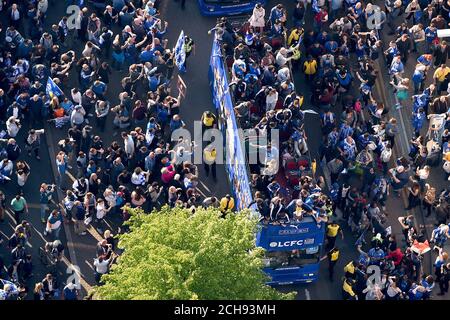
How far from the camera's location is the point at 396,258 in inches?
2235

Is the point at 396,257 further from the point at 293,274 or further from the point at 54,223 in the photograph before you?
the point at 54,223

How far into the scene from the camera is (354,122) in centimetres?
6075

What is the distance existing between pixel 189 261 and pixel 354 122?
13.3m

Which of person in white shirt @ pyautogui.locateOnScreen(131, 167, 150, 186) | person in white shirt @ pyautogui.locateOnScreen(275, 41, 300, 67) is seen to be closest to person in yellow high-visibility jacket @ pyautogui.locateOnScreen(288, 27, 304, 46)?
person in white shirt @ pyautogui.locateOnScreen(275, 41, 300, 67)

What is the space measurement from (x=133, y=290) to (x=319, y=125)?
582 inches

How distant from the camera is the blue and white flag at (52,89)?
5947cm

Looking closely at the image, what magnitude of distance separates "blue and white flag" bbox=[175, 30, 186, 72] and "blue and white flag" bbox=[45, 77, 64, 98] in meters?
4.80

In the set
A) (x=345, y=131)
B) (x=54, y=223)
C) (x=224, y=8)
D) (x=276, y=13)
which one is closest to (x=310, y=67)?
(x=276, y=13)

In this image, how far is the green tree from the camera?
1937 inches

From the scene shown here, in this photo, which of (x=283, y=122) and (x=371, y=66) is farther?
(x=371, y=66)

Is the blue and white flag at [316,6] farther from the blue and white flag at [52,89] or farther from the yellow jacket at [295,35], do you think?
the blue and white flag at [52,89]

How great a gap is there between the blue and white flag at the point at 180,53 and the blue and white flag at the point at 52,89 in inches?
189

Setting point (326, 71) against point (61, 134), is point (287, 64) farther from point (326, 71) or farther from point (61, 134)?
point (61, 134)
